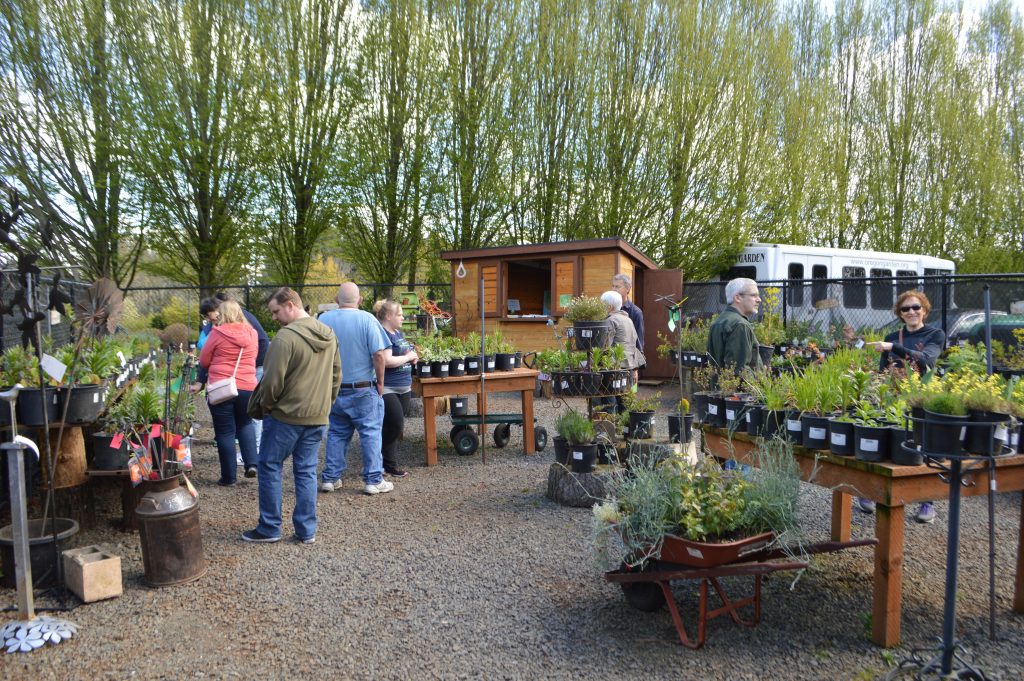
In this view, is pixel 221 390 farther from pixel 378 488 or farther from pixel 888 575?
pixel 888 575

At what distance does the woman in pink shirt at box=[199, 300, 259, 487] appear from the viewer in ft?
20.1

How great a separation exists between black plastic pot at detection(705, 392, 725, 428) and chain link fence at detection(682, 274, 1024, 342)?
26.1 feet

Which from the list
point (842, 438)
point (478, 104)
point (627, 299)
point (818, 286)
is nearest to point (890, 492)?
point (842, 438)

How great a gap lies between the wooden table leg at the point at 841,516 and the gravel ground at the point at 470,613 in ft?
0.56

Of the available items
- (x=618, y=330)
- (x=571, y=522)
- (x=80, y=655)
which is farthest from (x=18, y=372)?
(x=618, y=330)

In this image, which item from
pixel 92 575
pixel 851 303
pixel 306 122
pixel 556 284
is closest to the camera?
pixel 92 575

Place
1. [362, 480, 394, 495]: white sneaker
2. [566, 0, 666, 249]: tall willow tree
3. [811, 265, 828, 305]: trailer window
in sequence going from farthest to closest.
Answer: [566, 0, 666, 249]: tall willow tree
[811, 265, 828, 305]: trailer window
[362, 480, 394, 495]: white sneaker

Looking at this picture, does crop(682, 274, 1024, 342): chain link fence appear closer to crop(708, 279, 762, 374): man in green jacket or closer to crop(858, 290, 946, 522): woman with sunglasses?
crop(858, 290, 946, 522): woman with sunglasses

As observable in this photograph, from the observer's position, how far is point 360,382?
596 cm

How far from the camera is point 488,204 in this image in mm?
18406

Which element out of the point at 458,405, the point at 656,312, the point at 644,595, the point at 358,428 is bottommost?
the point at 644,595

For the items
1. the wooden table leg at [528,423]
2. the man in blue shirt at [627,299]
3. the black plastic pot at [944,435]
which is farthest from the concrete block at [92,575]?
the man in blue shirt at [627,299]

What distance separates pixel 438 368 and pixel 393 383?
86cm

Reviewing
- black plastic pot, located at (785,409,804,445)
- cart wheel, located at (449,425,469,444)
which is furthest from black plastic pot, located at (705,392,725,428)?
cart wheel, located at (449,425,469,444)
